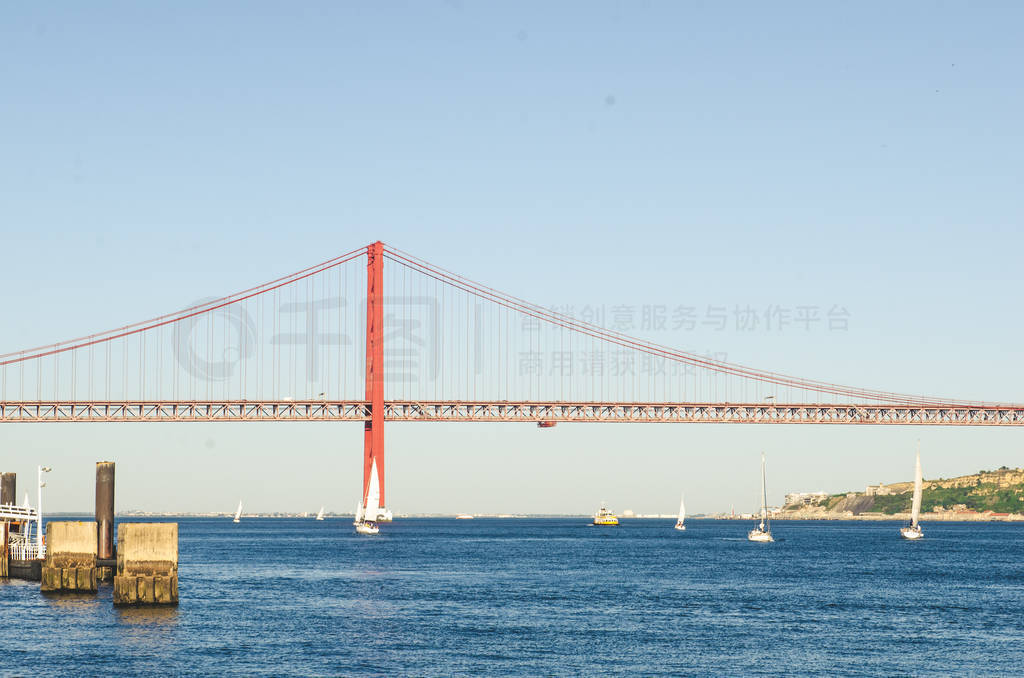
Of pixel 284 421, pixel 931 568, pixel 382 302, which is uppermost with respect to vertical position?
pixel 382 302

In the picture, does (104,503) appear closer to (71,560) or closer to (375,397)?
(71,560)

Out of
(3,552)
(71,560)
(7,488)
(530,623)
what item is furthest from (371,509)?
(530,623)

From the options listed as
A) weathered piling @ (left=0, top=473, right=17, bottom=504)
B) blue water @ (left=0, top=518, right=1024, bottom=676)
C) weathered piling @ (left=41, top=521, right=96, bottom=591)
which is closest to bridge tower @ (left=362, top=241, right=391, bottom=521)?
blue water @ (left=0, top=518, right=1024, bottom=676)

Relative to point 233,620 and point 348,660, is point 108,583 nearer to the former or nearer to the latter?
point 233,620

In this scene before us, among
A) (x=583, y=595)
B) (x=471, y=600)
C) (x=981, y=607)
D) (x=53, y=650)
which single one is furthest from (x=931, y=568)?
(x=53, y=650)

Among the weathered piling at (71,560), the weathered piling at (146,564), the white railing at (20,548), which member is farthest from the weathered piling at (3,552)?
the weathered piling at (146,564)

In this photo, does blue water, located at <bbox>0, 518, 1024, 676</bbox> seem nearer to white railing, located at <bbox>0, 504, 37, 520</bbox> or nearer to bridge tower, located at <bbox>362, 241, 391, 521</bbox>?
white railing, located at <bbox>0, 504, 37, 520</bbox>

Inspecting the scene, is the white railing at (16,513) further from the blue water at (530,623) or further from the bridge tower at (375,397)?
the bridge tower at (375,397)
